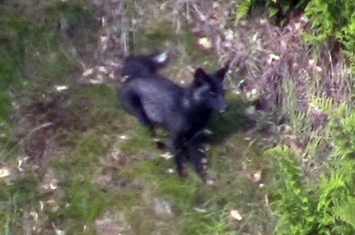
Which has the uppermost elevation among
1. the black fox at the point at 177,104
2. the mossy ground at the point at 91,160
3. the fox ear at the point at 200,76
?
the fox ear at the point at 200,76

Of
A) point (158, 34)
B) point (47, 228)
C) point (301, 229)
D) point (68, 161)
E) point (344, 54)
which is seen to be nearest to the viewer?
point (301, 229)

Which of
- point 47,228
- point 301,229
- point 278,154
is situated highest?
point 278,154

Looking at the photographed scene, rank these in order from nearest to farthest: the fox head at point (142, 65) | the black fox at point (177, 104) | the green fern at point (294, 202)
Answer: the green fern at point (294, 202) → the black fox at point (177, 104) → the fox head at point (142, 65)

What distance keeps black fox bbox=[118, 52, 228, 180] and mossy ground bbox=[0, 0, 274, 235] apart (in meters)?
0.13

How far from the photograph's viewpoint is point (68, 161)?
6035 mm

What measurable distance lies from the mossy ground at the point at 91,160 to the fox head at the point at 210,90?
613 mm

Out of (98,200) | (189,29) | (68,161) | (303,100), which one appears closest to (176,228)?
(98,200)

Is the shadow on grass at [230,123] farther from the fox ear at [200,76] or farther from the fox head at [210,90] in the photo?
the fox ear at [200,76]

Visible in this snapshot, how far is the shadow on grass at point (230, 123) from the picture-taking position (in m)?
6.28

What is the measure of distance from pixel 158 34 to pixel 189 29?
27 cm

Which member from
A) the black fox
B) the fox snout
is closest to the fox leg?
the black fox

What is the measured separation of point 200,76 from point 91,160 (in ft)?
3.57

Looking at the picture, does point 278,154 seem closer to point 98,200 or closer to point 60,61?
point 98,200

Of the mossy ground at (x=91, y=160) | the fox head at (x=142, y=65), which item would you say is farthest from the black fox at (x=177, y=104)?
the mossy ground at (x=91, y=160)
